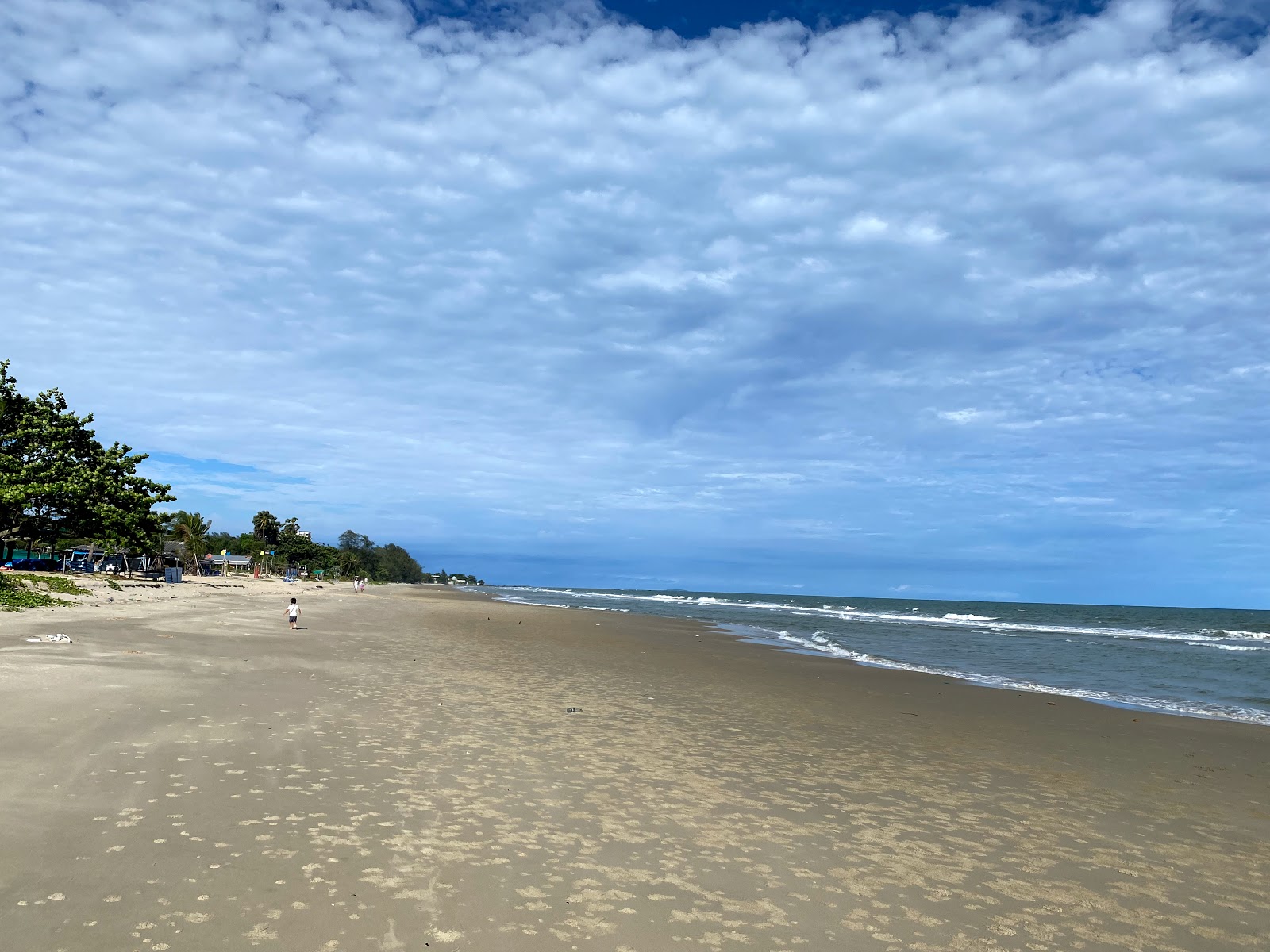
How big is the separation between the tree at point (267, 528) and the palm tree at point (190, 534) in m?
35.8

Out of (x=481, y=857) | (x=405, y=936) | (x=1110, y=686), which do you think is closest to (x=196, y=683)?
(x=481, y=857)

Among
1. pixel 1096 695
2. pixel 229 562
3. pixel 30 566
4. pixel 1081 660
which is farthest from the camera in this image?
pixel 229 562

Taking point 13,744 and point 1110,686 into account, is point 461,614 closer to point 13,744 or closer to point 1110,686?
point 1110,686

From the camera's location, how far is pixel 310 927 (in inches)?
199

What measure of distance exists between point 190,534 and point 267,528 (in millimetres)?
47804

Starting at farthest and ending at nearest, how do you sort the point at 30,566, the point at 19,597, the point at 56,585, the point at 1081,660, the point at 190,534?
the point at 190,534
the point at 30,566
the point at 1081,660
the point at 56,585
the point at 19,597

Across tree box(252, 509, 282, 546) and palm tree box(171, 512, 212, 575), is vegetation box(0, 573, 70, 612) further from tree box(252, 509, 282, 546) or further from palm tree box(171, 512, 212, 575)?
tree box(252, 509, 282, 546)

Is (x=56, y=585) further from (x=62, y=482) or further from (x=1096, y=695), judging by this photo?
(x=1096, y=695)

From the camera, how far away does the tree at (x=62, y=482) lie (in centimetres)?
3519

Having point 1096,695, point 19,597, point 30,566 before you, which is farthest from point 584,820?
point 30,566

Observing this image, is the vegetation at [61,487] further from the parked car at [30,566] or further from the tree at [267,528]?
the tree at [267,528]

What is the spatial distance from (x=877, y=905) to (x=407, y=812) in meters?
4.47

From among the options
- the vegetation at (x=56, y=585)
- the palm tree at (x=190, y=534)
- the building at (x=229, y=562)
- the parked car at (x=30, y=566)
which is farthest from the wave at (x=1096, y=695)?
the building at (x=229, y=562)

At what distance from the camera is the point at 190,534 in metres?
98.1
